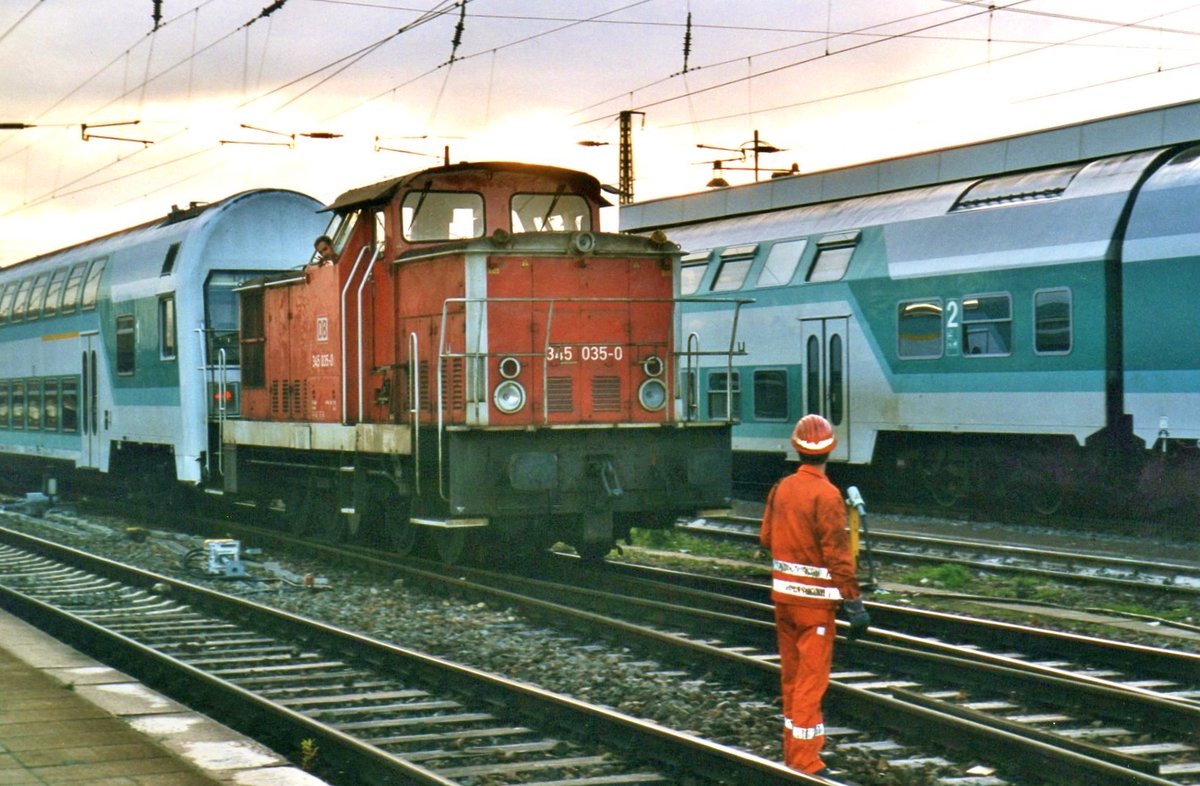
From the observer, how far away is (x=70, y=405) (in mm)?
23391

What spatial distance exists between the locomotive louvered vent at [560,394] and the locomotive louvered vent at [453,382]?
786 mm

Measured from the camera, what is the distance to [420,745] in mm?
7410

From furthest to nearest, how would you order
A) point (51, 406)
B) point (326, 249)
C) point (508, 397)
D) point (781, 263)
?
point (51, 406)
point (781, 263)
point (326, 249)
point (508, 397)

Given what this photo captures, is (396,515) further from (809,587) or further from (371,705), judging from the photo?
(809,587)

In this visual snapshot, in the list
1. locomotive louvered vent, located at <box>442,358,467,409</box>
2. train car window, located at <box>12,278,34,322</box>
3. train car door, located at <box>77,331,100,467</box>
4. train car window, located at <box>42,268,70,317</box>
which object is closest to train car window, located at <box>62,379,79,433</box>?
train car door, located at <box>77,331,100,467</box>

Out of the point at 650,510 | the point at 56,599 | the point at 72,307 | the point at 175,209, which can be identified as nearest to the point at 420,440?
the point at 650,510

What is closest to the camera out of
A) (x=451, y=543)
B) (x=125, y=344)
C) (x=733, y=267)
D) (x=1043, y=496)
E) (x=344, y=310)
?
(x=451, y=543)

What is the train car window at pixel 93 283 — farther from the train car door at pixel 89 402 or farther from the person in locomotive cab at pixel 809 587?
the person in locomotive cab at pixel 809 587

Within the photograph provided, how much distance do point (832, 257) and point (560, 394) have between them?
8348 mm

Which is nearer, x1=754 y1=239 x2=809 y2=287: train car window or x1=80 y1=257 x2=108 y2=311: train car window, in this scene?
x1=754 y1=239 x2=809 y2=287: train car window

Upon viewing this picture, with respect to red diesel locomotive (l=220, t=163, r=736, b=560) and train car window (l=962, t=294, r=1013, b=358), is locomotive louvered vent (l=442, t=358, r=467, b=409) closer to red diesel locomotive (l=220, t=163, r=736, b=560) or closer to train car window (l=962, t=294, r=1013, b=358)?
red diesel locomotive (l=220, t=163, r=736, b=560)

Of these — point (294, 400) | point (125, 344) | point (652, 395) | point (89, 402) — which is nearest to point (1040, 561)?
point (652, 395)

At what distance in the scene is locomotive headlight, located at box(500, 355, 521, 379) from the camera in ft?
41.4

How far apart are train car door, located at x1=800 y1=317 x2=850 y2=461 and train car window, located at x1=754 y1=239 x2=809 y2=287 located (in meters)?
0.79
